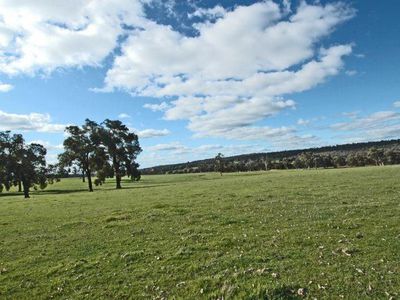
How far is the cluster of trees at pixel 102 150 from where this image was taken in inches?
2985

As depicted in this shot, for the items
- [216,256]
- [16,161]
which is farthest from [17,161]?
[216,256]

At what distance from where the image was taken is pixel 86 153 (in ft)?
253

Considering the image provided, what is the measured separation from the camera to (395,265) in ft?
35.9

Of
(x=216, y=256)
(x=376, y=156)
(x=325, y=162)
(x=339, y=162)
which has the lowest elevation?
(x=339, y=162)

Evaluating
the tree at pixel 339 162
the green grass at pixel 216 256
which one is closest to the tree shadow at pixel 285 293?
the green grass at pixel 216 256

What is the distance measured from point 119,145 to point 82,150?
24.6 feet

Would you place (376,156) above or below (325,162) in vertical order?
above

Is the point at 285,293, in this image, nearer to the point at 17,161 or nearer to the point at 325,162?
the point at 17,161

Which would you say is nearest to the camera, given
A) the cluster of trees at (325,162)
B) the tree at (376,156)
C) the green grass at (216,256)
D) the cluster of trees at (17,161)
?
the green grass at (216,256)

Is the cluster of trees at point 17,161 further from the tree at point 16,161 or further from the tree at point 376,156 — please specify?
the tree at point 376,156

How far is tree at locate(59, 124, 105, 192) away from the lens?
76.1 meters

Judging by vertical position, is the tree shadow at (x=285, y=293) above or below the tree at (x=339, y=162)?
above

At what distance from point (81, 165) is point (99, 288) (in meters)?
71.1

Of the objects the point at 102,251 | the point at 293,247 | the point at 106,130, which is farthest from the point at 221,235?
the point at 106,130
